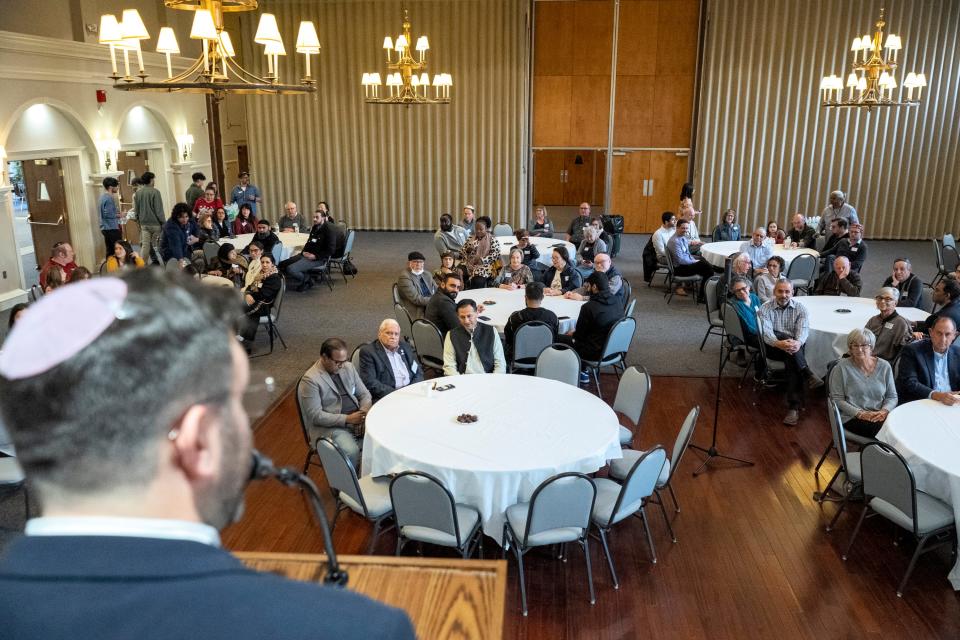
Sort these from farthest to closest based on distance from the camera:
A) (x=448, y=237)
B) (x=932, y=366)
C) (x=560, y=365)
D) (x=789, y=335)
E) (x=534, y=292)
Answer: (x=448, y=237), (x=789, y=335), (x=534, y=292), (x=560, y=365), (x=932, y=366)

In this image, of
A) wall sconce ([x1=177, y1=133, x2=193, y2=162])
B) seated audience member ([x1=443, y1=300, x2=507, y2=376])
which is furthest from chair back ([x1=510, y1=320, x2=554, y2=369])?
wall sconce ([x1=177, y1=133, x2=193, y2=162])

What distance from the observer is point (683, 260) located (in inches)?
418

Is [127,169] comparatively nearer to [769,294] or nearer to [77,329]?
[769,294]

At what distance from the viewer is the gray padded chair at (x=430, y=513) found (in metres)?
3.87

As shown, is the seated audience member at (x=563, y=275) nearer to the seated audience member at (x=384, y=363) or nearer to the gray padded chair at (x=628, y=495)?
the seated audience member at (x=384, y=363)

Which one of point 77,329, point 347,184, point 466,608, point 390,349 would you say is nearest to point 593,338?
point 390,349

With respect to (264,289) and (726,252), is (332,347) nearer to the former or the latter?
(264,289)

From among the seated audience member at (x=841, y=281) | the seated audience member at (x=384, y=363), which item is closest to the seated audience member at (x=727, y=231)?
the seated audience member at (x=841, y=281)

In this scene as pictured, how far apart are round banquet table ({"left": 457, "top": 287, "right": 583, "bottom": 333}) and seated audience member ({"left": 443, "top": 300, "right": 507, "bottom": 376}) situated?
0.90 meters

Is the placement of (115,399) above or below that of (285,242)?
above

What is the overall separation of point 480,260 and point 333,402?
4287 millimetres

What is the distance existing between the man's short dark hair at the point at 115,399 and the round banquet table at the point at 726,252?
10.2 metres

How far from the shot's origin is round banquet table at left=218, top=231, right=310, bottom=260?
1117 cm

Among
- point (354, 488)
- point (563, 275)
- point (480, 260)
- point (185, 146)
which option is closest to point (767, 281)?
point (563, 275)
